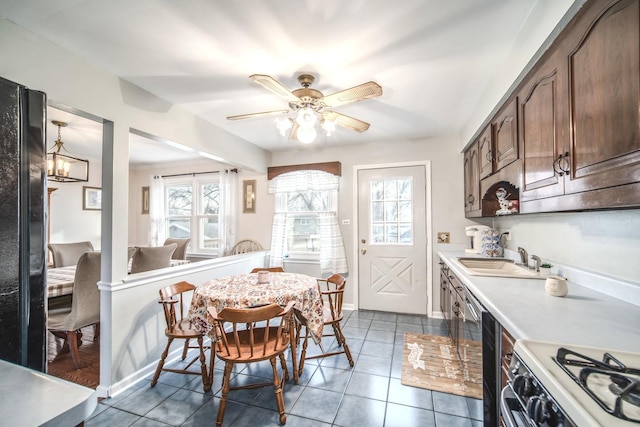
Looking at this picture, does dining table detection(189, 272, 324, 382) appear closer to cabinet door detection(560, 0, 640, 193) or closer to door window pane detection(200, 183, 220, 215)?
cabinet door detection(560, 0, 640, 193)

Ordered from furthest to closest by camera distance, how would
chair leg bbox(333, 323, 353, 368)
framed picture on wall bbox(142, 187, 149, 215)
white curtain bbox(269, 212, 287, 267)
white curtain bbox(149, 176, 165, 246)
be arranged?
framed picture on wall bbox(142, 187, 149, 215)
white curtain bbox(149, 176, 165, 246)
white curtain bbox(269, 212, 287, 267)
chair leg bbox(333, 323, 353, 368)

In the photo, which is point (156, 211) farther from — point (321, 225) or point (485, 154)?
point (485, 154)

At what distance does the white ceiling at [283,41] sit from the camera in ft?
4.59

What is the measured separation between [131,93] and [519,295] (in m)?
3.00

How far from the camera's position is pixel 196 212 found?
480cm

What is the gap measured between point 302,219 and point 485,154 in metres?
2.53

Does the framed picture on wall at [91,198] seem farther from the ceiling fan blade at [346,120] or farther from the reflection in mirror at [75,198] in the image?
the ceiling fan blade at [346,120]

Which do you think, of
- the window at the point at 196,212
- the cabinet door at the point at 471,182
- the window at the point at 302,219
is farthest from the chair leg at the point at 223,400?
the window at the point at 196,212

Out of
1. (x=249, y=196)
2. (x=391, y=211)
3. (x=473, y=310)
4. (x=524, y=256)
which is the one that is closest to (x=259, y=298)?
(x=473, y=310)

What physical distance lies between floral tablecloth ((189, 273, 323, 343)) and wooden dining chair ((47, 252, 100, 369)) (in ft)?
3.20

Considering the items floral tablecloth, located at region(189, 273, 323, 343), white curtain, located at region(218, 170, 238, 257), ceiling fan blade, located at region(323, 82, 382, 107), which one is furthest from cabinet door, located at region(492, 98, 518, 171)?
white curtain, located at region(218, 170, 238, 257)

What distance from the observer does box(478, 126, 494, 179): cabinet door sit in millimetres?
2258

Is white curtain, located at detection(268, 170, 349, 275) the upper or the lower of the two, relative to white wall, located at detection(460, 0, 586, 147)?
lower

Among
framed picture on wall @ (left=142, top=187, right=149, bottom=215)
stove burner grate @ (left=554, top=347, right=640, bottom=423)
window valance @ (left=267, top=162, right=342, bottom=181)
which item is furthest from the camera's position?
framed picture on wall @ (left=142, top=187, right=149, bottom=215)
